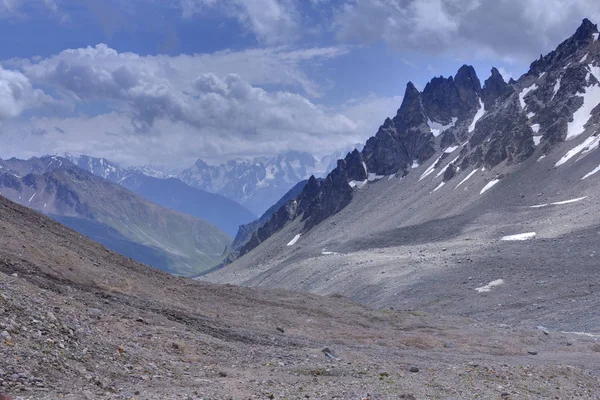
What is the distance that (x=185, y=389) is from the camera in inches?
616

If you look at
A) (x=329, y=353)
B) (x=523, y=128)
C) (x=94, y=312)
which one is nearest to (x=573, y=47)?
(x=523, y=128)

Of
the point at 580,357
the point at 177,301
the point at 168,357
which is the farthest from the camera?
the point at 177,301

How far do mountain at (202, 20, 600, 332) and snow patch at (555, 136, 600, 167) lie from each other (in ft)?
1.31

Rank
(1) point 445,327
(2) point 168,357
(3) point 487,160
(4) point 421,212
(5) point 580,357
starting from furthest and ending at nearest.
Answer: (3) point 487,160, (4) point 421,212, (1) point 445,327, (5) point 580,357, (2) point 168,357

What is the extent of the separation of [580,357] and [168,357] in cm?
2014

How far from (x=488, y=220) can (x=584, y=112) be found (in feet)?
198

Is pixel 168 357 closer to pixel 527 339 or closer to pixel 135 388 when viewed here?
pixel 135 388

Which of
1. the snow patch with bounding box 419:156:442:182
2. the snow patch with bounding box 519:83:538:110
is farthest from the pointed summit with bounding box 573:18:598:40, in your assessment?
the snow patch with bounding box 419:156:442:182

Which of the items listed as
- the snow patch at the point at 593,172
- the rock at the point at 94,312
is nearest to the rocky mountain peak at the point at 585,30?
the snow patch at the point at 593,172

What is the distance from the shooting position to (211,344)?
21844 millimetres

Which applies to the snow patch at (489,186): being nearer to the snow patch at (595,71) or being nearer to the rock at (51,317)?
the snow patch at (595,71)

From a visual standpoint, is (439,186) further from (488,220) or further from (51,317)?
(51,317)

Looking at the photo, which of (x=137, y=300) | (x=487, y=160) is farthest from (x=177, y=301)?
(x=487, y=160)

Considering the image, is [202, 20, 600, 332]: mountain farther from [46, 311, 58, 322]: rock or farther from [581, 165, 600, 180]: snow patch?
[46, 311, 58, 322]: rock
